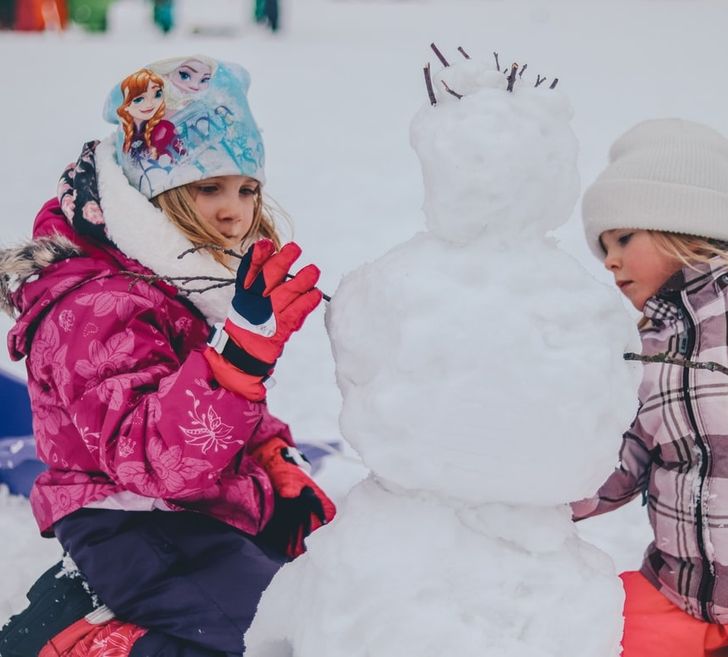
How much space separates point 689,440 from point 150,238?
1054 mm

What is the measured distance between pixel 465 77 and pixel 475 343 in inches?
12.9

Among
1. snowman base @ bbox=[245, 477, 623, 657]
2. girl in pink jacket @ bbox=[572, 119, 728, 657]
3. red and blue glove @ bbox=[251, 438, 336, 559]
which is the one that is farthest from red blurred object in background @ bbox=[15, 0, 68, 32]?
snowman base @ bbox=[245, 477, 623, 657]

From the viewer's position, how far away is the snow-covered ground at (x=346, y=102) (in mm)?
3342

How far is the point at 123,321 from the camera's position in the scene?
141cm

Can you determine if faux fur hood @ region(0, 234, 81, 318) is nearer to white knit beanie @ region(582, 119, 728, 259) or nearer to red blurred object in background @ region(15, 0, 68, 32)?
white knit beanie @ region(582, 119, 728, 259)

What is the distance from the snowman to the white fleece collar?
555 mm

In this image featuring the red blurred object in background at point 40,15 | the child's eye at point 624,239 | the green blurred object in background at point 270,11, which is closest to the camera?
the child's eye at point 624,239

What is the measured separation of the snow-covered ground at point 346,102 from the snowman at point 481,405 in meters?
1.40

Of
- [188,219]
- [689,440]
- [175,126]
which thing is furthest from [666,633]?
[175,126]

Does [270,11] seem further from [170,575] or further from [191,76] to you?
[170,575]

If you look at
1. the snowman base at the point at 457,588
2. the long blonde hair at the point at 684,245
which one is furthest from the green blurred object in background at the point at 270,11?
the snowman base at the point at 457,588

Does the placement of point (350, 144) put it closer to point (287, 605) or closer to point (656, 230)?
point (656, 230)

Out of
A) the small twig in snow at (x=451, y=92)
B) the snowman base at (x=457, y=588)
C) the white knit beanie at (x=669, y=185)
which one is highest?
the small twig in snow at (x=451, y=92)

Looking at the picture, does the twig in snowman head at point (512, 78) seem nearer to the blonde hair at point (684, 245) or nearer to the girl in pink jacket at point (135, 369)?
the girl in pink jacket at point (135, 369)
